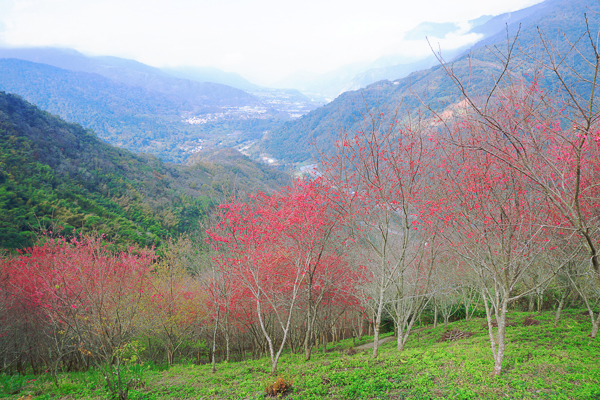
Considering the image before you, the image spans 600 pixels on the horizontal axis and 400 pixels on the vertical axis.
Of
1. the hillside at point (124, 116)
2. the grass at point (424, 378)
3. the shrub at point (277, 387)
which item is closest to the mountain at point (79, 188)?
the grass at point (424, 378)

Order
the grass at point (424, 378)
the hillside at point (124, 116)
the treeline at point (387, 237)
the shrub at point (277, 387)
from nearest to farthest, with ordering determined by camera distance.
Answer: the treeline at point (387, 237) → the grass at point (424, 378) → the shrub at point (277, 387) → the hillside at point (124, 116)

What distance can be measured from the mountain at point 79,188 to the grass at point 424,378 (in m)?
8.89

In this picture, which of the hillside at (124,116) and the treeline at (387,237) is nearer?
the treeline at (387,237)

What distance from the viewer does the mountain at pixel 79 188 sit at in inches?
909

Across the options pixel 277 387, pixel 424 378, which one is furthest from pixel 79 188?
pixel 424 378

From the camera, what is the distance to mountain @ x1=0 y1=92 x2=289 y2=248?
23078 millimetres

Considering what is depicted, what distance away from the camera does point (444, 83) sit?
8269cm

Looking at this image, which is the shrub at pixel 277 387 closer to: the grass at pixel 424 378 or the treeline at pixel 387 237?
the grass at pixel 424 378

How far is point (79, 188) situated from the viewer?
108 ft

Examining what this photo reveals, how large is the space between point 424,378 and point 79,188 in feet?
127

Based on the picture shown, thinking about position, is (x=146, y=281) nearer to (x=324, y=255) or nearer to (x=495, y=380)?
(x=324, y=255)

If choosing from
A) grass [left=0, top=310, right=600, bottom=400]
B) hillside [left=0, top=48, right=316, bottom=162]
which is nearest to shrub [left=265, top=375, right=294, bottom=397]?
grass [left=0, top=310, right=600, bottom=400]

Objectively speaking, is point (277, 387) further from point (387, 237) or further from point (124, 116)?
point (124, 116)

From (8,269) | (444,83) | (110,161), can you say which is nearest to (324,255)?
(8,269)
